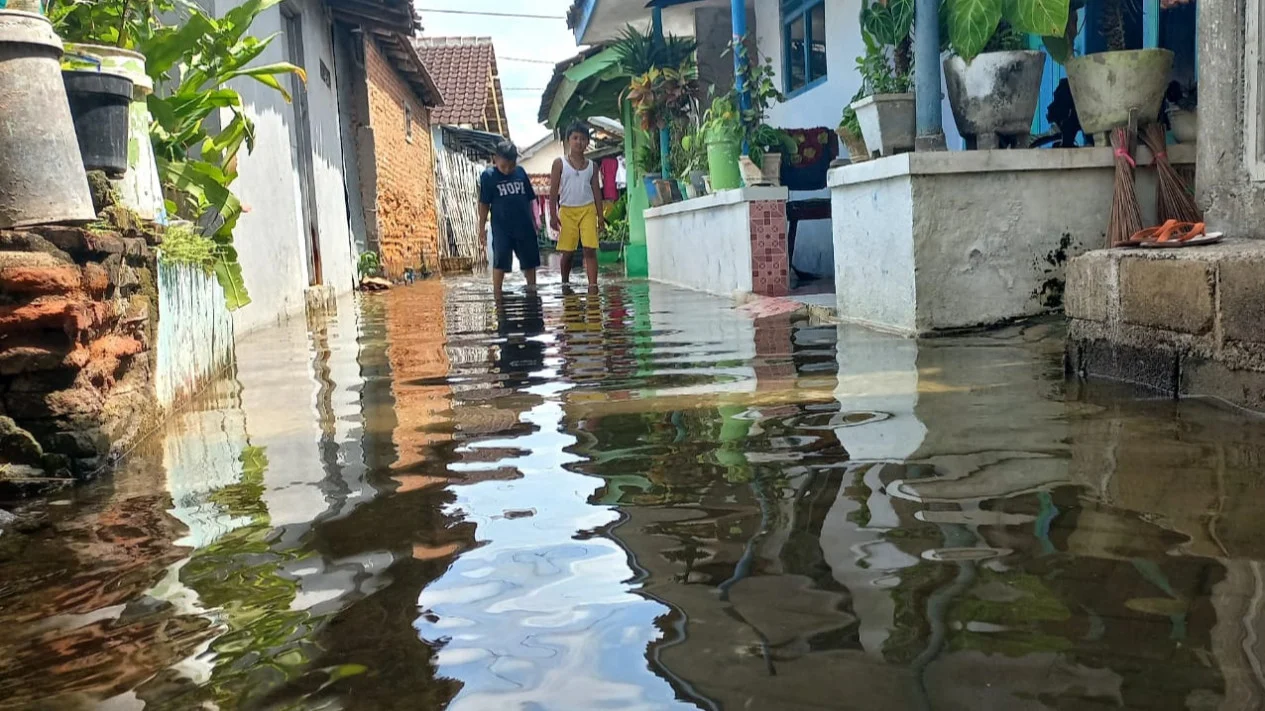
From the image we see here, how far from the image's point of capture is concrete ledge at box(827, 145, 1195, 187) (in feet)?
16.6

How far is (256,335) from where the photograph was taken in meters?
7.41

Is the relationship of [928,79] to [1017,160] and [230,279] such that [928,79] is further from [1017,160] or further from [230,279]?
[230,279]

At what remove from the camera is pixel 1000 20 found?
524 centimetres

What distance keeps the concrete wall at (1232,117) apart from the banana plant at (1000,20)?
0.85 metres

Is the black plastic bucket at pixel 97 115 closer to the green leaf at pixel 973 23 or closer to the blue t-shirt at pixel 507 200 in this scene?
the green leaf at pixel 973 23

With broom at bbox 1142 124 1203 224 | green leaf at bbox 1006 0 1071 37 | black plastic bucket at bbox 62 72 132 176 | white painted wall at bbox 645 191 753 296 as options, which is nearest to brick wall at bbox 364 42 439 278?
white painted wall at bbox 645 191 753 296

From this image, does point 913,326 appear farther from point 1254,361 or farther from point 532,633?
point 532,633

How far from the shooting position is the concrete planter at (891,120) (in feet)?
18.9

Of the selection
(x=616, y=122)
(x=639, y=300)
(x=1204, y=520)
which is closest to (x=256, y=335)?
(x=639, y=300)

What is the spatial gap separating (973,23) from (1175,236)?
1.57m

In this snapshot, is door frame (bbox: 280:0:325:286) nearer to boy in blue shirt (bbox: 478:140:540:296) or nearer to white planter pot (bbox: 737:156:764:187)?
boy in blue shirt (bbox: 478:140:540:296)

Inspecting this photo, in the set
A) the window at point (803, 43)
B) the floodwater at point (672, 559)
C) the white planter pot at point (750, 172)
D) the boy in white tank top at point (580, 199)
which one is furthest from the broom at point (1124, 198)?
the boy in white tank top at point (580, 199)

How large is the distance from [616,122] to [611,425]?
18.0 meters

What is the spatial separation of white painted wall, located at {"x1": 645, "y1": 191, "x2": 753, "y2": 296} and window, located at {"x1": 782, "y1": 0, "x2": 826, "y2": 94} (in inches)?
73.2
